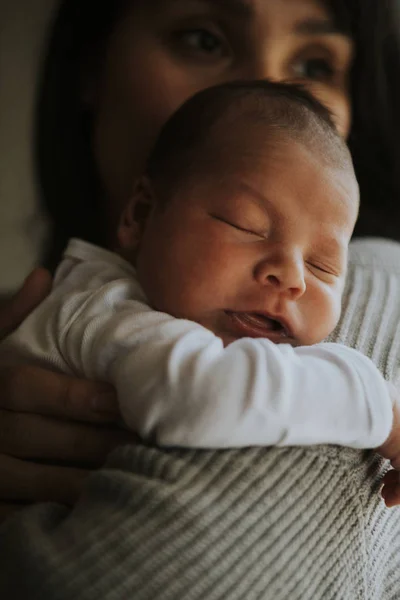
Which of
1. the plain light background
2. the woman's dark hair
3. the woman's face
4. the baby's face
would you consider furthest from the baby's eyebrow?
the plain light background

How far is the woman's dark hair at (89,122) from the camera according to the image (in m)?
1.31

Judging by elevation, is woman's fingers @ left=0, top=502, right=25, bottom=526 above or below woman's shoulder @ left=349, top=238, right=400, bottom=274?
below

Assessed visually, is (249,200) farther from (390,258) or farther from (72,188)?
(72,188)

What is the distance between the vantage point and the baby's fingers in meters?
0.70

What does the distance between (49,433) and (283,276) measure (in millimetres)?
377

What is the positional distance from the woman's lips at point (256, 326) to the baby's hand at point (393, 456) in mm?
155

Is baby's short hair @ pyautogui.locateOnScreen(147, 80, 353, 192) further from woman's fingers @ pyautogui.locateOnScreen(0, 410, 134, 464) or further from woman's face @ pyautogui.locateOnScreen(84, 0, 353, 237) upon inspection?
woman's fingers @ pyautogui.locateOnScreen(0, 410, 134, 464)

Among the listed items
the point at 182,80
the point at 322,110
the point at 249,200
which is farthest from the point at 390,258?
the point at 182,80

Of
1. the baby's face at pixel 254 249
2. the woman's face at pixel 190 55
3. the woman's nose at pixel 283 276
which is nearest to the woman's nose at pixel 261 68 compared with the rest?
the woman's face at pixel 190 55

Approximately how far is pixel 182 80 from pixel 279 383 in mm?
797

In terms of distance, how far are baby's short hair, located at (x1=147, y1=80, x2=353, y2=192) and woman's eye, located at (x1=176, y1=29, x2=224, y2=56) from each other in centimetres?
35

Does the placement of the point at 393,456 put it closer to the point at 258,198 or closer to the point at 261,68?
the point at 258,198

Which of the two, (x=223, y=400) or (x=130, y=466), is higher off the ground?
(x=223, y=400)

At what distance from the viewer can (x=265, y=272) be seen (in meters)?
0.70
